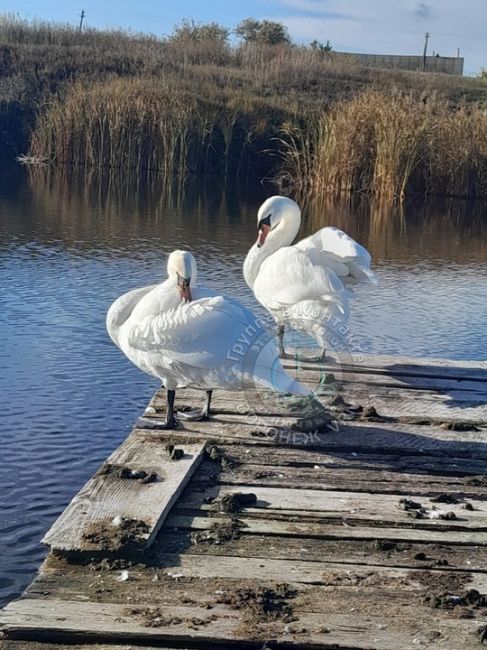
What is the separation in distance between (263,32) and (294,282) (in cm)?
5765

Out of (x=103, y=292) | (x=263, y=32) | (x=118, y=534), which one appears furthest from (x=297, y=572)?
(x=263, y=32)

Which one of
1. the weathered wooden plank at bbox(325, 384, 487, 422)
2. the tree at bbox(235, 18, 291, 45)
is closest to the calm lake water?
the weathered wooden plank at bbox(325, 384, 487, 422)

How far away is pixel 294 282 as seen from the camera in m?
7.43

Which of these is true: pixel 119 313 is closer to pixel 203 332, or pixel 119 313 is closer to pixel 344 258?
pixel 203 332

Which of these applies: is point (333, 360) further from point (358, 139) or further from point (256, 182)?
point (256, 182)

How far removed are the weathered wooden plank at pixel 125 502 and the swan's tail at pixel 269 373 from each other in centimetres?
47

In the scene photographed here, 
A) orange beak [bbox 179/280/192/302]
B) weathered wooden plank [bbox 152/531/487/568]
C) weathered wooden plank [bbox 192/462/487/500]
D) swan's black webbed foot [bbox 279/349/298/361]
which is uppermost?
orange beak [bbox 179/280/192/302]

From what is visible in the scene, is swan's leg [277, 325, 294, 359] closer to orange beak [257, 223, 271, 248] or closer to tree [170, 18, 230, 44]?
orange beak [257, 223, 271, 248]

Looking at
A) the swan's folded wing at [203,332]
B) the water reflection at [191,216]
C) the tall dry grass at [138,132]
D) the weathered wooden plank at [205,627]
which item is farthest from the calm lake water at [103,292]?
the tall dry grass at [138,132]

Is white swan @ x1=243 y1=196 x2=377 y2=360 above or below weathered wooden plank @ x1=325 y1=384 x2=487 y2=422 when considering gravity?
above

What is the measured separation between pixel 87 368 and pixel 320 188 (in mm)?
17611

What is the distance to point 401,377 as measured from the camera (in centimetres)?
750

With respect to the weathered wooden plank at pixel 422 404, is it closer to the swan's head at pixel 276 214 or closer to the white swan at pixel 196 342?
the white swan at pixel 196 342

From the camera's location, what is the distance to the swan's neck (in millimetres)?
8680
